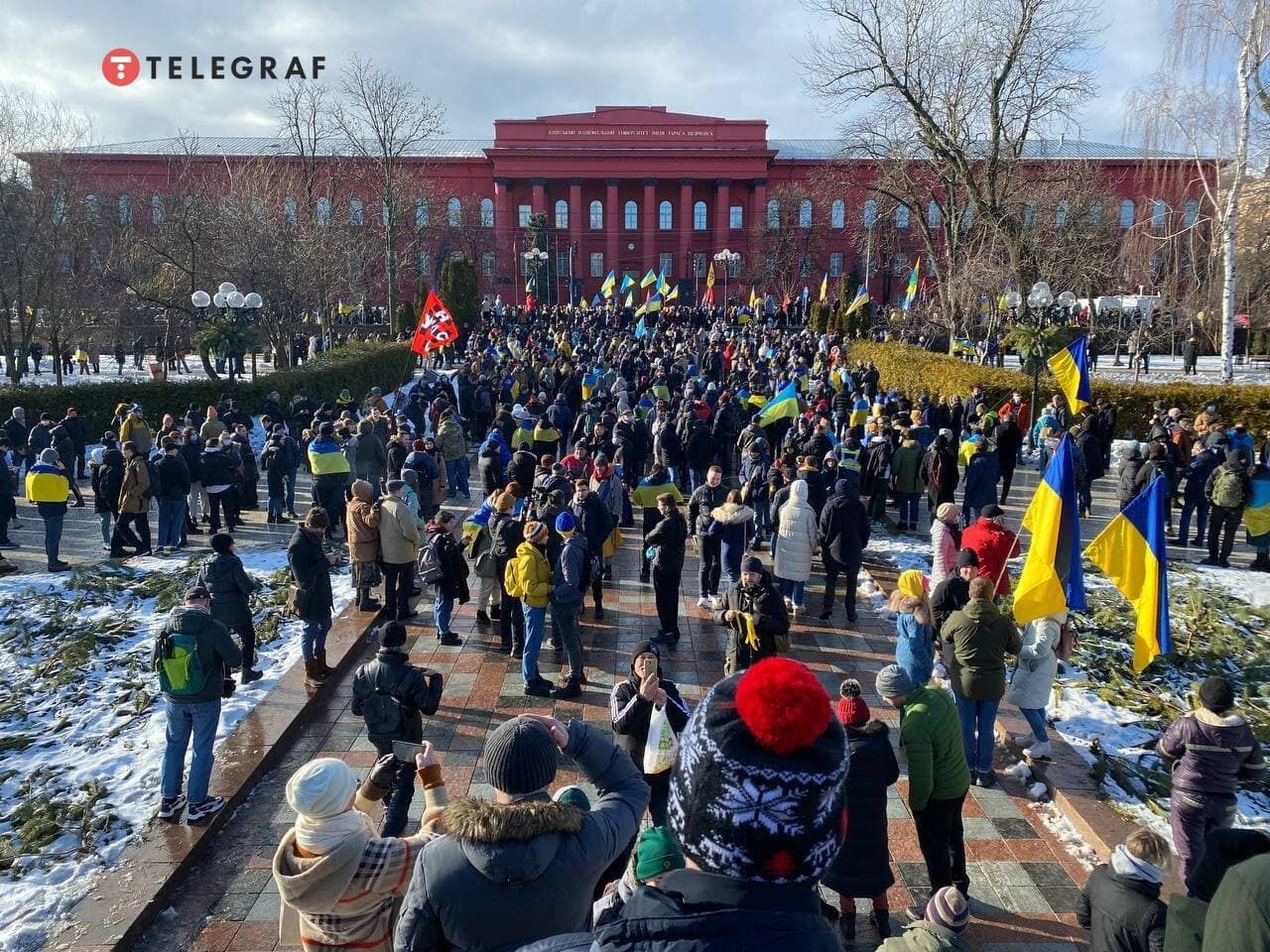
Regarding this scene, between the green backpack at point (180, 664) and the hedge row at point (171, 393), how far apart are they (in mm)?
15702

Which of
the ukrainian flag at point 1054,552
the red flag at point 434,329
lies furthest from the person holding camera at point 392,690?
the red flag at point 434,329

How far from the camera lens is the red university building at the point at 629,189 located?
210 ft

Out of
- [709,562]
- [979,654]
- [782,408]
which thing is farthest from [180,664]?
[782,408]

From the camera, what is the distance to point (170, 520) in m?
11.8

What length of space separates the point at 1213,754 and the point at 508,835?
4.24m

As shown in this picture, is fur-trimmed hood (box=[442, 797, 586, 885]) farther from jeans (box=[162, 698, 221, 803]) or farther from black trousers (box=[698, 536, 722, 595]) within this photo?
black trousers (box=[698, 536, 722, 595])

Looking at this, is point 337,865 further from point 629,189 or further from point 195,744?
point 629,189

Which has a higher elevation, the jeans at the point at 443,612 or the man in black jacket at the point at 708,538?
the man in black jacket at the point at 708,538

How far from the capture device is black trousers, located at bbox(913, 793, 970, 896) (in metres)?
4.62

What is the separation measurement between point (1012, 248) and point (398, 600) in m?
23.8

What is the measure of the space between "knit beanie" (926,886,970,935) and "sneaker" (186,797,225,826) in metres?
4.58

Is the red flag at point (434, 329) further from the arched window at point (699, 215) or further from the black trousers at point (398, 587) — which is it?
the arched window at point (699, 215)

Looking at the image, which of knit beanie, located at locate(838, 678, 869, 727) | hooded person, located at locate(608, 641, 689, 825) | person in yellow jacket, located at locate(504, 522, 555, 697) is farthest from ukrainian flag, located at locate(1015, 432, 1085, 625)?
person in yellow jacket, located at locate(504, 522, 555, 697)

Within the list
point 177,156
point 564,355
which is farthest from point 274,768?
point 177,156
